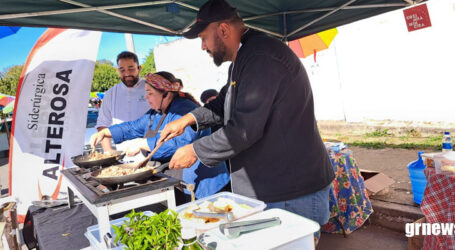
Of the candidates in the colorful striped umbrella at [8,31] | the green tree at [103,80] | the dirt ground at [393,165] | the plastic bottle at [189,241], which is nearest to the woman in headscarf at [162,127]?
the plastic bottle at [189,241]

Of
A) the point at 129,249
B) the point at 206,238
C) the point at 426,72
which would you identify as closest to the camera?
the point at 129,249

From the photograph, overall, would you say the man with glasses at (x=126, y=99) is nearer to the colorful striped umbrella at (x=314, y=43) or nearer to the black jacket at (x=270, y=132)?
the black jacket at (x=270, y=132)

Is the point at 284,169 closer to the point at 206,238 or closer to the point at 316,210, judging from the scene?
the point at 316,210

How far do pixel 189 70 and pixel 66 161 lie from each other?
30.6 feet

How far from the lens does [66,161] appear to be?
402 cm

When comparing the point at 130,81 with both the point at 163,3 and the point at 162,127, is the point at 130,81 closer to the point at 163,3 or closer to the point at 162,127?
the point at 163,3

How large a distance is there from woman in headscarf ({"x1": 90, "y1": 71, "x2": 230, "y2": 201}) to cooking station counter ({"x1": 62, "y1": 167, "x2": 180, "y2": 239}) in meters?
0.72

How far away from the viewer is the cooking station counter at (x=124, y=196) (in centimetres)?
135

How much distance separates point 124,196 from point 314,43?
841 centimetres

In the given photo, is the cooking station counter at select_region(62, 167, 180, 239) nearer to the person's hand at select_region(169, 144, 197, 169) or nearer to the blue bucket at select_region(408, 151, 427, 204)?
the person's hand at select_region(169, 144, 197, 169)

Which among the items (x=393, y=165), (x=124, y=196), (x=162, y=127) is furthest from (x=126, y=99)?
(x=393, y=165)

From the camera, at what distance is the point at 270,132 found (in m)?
1.51

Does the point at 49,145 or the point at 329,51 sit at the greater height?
the point at 329,51

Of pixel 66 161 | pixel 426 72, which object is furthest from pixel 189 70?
pixel 66 161
